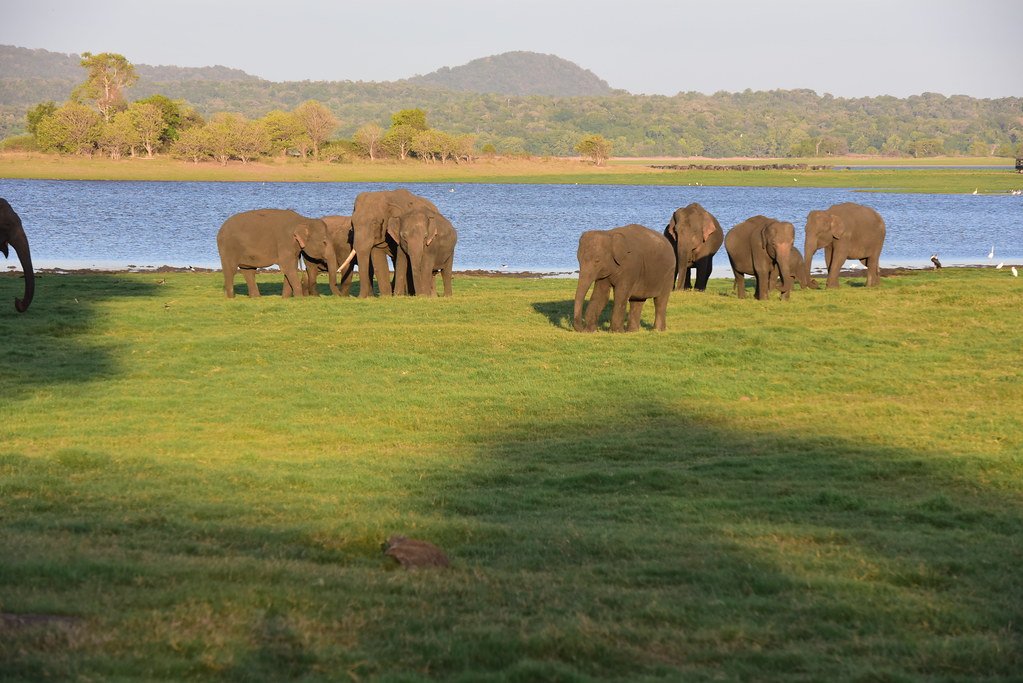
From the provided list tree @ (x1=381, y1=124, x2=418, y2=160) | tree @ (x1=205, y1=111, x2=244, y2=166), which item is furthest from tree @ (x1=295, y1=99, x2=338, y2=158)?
tree @ (x1=205, y1=111, x2=244, y2=166)

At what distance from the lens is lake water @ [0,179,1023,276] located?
4453cm

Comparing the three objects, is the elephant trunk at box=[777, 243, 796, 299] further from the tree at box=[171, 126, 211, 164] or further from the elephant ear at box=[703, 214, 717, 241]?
the tree at box=[171, 126, 211, 164]

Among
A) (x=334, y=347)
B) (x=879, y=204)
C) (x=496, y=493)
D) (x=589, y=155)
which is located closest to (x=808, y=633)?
(x=496, y=493)

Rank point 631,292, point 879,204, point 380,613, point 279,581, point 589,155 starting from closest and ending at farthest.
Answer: point 380,613 → point 279,581 → point 631,292 → point 879,204 → point 589,155

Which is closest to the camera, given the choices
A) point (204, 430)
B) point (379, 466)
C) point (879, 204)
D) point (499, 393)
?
point (379, 466)

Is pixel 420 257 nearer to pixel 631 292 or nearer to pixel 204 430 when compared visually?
pixel 631 292

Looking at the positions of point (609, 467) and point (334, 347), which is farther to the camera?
point (334, 347)

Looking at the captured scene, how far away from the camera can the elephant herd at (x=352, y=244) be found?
27.0 meters

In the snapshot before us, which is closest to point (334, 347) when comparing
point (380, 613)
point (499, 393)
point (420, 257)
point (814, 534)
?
point (499, 393)

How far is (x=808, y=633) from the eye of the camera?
24.9 feet

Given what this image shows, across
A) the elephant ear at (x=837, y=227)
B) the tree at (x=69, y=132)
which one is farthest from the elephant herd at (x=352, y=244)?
the tree at (x=69, y=132)

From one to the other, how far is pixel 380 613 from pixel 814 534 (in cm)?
411

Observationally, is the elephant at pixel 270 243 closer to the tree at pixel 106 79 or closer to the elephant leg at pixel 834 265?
the elephant leg at pixel 834 265

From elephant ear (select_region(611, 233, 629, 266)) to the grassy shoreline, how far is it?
81.8 metres
